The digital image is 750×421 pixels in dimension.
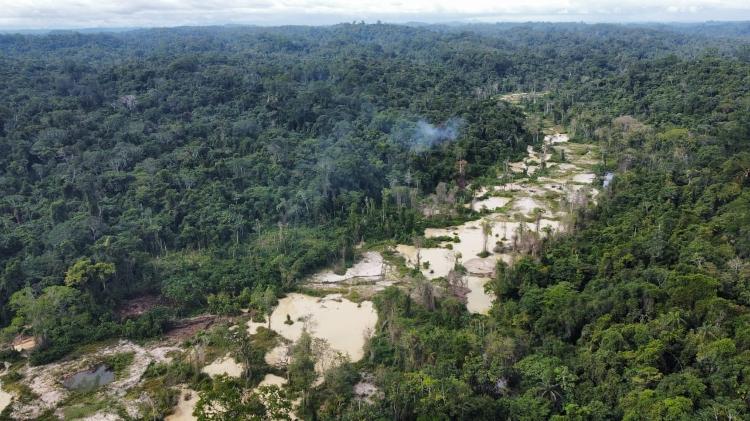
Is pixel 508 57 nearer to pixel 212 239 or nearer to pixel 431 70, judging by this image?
pixel 431 70

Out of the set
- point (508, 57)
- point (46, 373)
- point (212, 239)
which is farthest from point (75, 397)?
point (508, 57)

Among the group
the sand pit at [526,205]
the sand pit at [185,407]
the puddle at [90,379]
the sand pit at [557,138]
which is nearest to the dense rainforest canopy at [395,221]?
the sand pit at [557,138]

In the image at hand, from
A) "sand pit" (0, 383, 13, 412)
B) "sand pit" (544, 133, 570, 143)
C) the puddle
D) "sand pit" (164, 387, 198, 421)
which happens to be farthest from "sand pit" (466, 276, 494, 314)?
"sand pit" (544, 133, 570, 143)

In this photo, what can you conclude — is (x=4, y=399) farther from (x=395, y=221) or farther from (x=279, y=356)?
(x=395, y=221)

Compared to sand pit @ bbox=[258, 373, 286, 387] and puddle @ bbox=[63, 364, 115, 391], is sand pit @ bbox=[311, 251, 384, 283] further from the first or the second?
puddle @ bbox=[63, 364, 115, 391]

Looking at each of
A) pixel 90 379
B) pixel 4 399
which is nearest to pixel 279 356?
pixel 90 379

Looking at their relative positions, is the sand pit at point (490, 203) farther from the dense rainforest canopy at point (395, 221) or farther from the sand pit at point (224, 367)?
the sand pit at point (224, 367)
